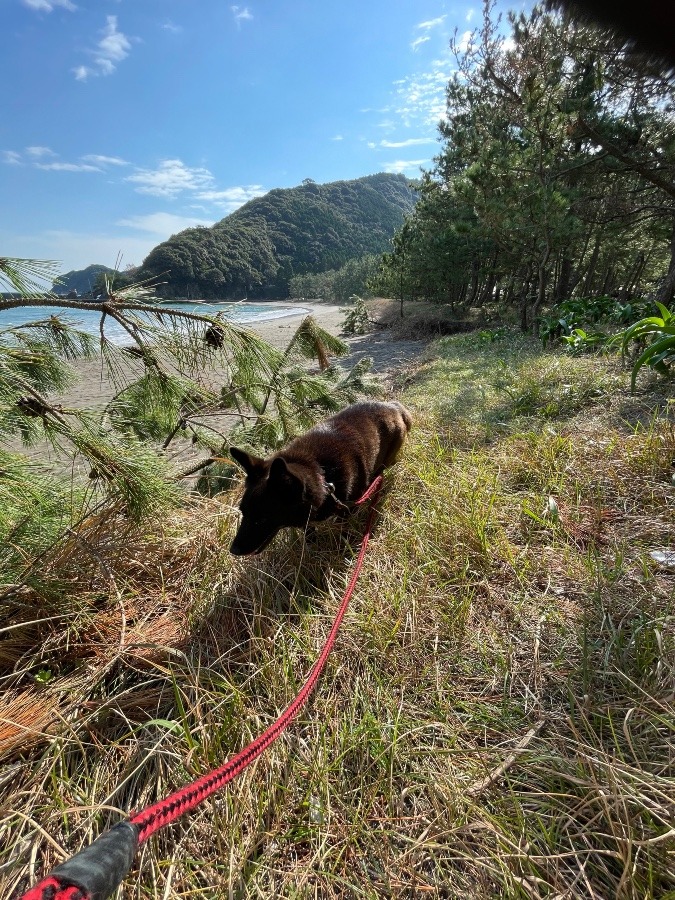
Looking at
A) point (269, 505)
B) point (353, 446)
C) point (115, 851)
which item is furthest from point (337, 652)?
point (353, 446)

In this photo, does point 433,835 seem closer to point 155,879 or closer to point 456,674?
Answer: point 456,674

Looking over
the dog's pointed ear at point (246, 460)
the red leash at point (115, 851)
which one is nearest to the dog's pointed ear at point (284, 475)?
the dog's pointed ear at point (246, 460)

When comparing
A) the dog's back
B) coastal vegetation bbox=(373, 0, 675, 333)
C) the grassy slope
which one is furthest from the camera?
coastal vegetation bbox=(373, 0, 675, 333)

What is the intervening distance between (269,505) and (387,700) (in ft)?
3.63

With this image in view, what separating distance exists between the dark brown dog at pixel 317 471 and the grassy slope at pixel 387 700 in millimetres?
227

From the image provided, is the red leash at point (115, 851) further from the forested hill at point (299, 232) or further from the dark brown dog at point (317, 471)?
the forested hill at point (299, 232)

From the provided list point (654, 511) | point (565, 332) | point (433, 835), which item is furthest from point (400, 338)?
point (433, 835)

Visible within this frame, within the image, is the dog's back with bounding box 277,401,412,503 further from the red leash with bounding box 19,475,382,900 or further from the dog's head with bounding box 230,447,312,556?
the red leash with bounding box 19,475,382,900

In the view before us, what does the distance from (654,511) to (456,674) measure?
151cm

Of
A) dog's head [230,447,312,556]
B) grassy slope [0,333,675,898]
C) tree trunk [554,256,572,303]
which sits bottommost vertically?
grassy slope [0,333,675,898]

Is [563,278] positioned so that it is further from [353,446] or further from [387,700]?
[387,700]

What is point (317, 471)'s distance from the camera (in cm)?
240

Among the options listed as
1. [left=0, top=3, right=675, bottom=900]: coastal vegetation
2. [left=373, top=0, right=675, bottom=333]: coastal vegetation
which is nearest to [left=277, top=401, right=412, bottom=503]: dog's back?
[left=0, top=3, right=675, bottom=900]: coastal vegetation

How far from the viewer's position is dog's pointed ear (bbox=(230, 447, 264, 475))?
219cm
